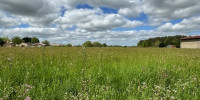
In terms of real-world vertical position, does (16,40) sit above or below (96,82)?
above

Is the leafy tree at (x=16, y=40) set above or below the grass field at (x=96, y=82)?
above

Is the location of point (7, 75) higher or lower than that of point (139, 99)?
higher

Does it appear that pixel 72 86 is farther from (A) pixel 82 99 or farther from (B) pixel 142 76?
(B) pixel 142 76

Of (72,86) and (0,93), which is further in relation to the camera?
(72,86)

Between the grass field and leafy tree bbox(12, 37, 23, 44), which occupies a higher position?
leafy tree bbox(12, 37, 23, 44)

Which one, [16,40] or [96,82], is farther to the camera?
[16,40]

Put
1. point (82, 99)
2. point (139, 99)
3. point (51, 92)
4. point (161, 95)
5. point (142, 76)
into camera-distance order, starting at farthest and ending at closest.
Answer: point (142, 76) < point (51, 92) < point (139, 99) < point (161, 95) < point (82, 99)

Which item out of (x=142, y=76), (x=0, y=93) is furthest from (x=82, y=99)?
(x=142, y=76)

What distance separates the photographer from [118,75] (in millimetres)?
3953

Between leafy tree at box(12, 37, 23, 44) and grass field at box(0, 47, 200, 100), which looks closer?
grass field at box(0, 47, 200, 100)

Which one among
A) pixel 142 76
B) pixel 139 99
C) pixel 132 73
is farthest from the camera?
pixel 132 73

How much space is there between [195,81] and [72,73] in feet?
11.6

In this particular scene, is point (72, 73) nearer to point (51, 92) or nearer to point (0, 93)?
point (51, 92)

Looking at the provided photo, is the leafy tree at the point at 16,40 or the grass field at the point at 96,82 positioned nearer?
the grass field at the point at 96,82
